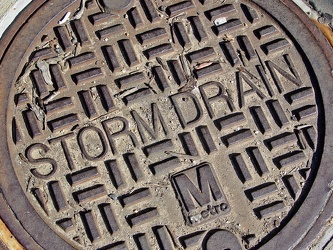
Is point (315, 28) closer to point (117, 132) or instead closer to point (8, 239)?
point (117, 132)

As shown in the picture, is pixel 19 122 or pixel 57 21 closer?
pixel 19 122

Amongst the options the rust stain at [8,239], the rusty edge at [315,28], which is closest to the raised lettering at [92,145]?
the rust stain at [8,239]

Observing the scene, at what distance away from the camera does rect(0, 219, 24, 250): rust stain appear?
2189 millimetres

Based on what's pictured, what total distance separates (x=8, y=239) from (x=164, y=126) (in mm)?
847

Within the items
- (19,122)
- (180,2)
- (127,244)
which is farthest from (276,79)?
(19,122)

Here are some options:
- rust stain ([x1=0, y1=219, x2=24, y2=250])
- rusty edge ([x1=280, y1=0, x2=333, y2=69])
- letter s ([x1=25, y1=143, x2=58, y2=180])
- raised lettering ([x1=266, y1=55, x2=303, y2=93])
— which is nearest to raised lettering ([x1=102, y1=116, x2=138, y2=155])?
letter s ([x1=25, y1=143, x2=58, y2=180])

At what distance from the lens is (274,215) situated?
2.29 metres

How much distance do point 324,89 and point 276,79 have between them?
0.24 metres

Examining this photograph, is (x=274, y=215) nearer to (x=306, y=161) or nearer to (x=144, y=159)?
(x=306, y=161)

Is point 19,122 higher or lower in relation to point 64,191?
higher

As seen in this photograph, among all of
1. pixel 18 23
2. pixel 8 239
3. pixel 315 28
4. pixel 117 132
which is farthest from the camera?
pixel 315 28

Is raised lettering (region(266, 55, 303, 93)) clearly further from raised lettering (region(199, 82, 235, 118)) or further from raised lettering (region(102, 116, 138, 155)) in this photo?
raised lettering (region(102, 116, 138, 155))

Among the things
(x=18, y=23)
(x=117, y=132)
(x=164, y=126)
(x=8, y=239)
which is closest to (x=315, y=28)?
(x=164, y=126)

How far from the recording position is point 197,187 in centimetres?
228
